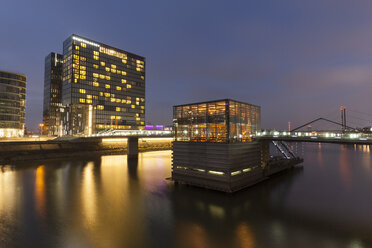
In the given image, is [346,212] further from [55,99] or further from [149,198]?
[55,99]

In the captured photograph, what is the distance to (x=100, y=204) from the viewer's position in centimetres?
2442

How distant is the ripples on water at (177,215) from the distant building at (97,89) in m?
92.4

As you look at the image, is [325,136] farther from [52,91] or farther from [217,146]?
[52,91]

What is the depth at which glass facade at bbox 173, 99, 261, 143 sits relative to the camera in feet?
98.5

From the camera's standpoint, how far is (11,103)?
10375 cm

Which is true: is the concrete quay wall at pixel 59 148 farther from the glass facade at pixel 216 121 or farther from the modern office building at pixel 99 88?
the glass facade at pixel 216 121

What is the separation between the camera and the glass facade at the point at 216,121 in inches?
1182

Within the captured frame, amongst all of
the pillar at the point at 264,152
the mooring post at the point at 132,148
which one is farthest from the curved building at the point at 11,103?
the pillar at the point at 264,152

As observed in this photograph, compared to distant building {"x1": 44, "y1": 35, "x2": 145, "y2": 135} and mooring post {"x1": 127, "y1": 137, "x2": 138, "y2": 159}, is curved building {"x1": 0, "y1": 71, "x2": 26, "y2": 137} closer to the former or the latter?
distant building {"x1": 44, "y1": 35, "x2": 145, "y2": 135}

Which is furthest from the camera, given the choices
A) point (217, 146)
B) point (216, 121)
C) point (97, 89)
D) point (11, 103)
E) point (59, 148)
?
point (97, 89)

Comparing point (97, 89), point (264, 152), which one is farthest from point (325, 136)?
point (97, 89)

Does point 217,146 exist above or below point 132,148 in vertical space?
above

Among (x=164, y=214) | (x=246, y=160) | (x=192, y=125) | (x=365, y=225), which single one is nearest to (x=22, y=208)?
(x=164, y=214)

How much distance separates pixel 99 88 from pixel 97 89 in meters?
1.53
